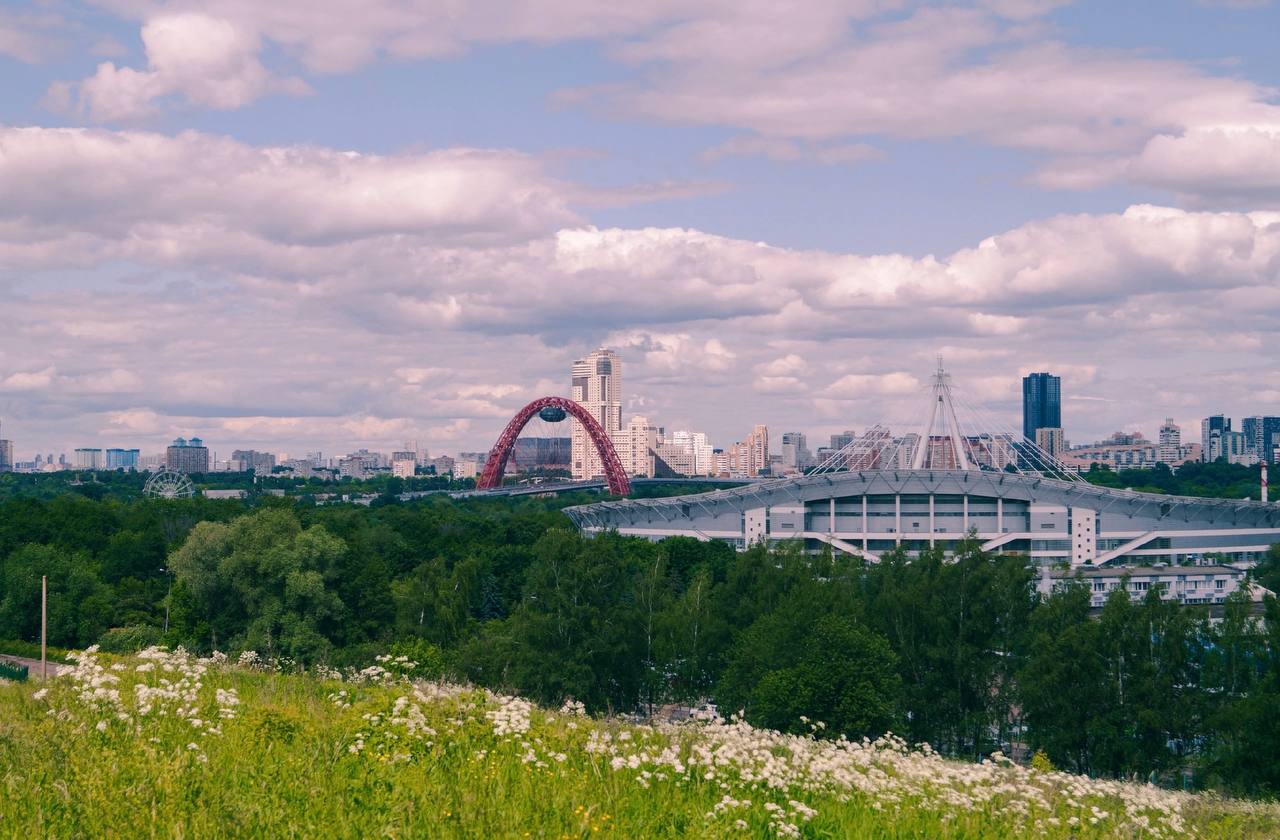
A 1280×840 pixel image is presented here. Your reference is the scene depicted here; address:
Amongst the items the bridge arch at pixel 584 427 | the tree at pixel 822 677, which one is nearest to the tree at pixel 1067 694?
the tree at pixel 822 677

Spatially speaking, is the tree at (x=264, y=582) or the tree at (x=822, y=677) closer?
the tree at (x=822, y=677)

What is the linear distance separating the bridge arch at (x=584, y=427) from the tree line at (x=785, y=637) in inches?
4158

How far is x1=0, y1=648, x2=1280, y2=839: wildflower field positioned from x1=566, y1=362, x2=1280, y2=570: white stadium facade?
6282cm

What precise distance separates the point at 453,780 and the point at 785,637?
2071 cm

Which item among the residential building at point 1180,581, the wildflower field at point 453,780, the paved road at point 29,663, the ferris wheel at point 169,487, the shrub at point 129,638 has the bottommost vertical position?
the residential building at point 1180,581

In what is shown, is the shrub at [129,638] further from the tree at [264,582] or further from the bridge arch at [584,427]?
the bridge arch at [584,427]

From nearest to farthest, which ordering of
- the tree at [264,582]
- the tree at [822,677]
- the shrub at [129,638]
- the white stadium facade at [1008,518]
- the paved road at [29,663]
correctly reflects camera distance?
the tree at [822,677] < the paved road at [29,663] < the shrub at [129,638] < the tree at [264,582] < the white stadium facade at [1008,518]

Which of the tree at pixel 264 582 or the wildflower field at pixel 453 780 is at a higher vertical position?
the wildflower field at pixel 453 780

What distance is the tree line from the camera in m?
27.6

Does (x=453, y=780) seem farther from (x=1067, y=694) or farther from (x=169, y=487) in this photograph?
(x=169, y=487)

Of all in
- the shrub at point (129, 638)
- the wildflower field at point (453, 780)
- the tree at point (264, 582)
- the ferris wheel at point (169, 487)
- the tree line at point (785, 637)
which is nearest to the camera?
the wildflower field at point (453, 780)

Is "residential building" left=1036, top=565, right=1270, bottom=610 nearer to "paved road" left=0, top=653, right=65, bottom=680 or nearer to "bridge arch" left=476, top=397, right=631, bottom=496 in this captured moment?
"paved road" left=0, top=653, right=65, bottom=680

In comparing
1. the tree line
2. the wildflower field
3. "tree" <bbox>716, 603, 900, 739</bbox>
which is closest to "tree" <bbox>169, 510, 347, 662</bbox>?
the tree line

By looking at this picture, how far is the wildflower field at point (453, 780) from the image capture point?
25.0ft
